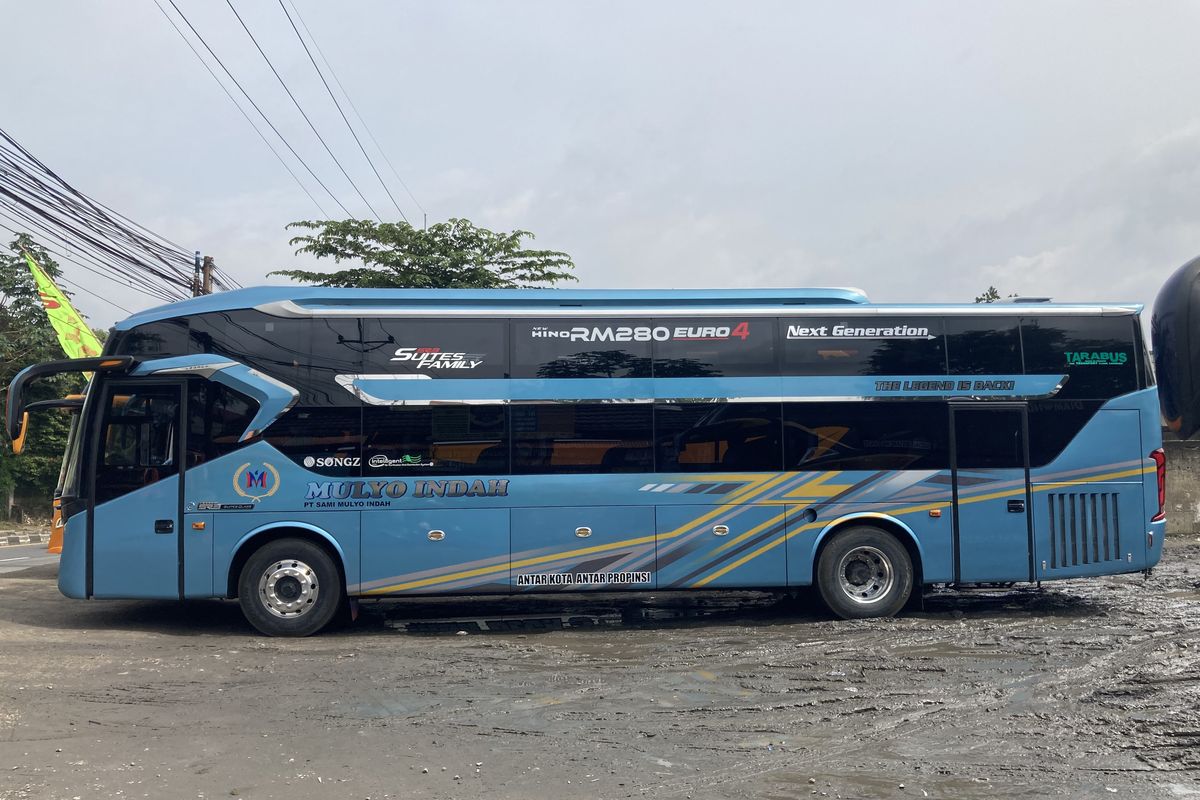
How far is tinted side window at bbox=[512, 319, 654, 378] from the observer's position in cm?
937

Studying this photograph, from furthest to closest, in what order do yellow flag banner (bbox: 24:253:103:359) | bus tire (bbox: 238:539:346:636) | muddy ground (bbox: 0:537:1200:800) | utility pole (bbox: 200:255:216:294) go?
utility pole (bbox: 200:255:216:294) < yellow flag banner (bbox: 24:253:103:359) < bus tire (bbox: 238:539:346:636) < muddy ground (bbox: 0:537:1200:800)

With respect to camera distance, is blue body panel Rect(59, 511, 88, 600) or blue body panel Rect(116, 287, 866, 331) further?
blue body panel Rect(116, 287, 866, 331)

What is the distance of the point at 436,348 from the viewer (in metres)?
9.30

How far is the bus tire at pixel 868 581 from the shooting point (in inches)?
379

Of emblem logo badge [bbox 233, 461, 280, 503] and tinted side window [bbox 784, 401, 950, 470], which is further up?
tinted side window [bbox 784, 401, 950, 470]

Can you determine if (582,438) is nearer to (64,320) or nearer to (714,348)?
(714,348)

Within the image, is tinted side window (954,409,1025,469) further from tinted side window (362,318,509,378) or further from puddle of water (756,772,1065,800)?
puddle of water (756,772,1065,800)

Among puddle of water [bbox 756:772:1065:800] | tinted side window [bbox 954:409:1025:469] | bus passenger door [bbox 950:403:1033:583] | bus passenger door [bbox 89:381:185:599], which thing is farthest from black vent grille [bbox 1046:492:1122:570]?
bus passenger door [bbox 89:381:185:599]

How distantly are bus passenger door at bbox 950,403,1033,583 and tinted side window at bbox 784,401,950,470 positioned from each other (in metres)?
0.22

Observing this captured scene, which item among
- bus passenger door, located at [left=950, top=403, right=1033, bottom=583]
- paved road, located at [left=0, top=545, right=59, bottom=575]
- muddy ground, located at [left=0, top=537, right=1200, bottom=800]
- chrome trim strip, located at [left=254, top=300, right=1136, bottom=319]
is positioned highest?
chrome trim strip, located at [left=254, top=300, right=1136, bottom=319]

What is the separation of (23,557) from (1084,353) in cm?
1935

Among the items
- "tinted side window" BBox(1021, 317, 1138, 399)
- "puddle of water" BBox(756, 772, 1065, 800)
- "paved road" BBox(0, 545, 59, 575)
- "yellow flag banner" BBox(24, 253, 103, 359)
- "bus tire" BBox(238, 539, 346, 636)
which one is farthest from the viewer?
"yellow flag banner" BBox(24, 253, 103, 359)

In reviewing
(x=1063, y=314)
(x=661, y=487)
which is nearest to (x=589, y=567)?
(x=661, y=487)

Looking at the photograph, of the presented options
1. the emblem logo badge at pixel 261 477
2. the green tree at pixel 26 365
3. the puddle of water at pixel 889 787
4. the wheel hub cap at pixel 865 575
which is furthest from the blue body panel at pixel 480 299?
the green tree at pixel 26 365
